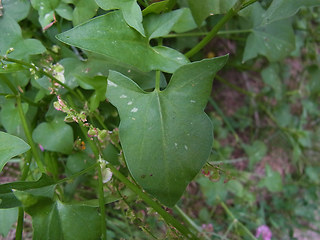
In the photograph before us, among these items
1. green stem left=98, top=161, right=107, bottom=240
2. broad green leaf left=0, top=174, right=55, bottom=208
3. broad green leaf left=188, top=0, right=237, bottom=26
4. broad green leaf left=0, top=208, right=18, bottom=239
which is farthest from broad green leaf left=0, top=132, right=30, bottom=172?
broad green leaf left=188, top=0, right=237, bottom=26

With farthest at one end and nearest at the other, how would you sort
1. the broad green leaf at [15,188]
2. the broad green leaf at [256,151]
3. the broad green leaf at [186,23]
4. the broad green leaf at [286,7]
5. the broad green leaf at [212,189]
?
the broad green leaf at [256,151] → the broad green leaf at [212,189] → the broad green leaf at [186,23] → the broad green leaf at [286,7] → the broad green leaf at [15,188]

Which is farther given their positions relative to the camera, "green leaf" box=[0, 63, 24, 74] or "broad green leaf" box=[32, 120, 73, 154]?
"broad green leaf" box=[32, 120, 73, 154]

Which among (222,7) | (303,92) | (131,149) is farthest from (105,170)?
(303,92)

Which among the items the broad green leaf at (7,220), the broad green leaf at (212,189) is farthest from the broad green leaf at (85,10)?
the broad green leaf at (212,189)

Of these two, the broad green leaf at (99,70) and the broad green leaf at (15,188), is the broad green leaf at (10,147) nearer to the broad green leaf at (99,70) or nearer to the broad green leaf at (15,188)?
the broad green leaf at (15,188)

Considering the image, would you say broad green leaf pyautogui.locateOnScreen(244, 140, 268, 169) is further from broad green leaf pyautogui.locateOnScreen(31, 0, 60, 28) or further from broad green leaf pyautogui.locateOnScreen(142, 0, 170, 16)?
broad green leaf pyautogui.locateOnScreen(31, 0, 60, 28)
